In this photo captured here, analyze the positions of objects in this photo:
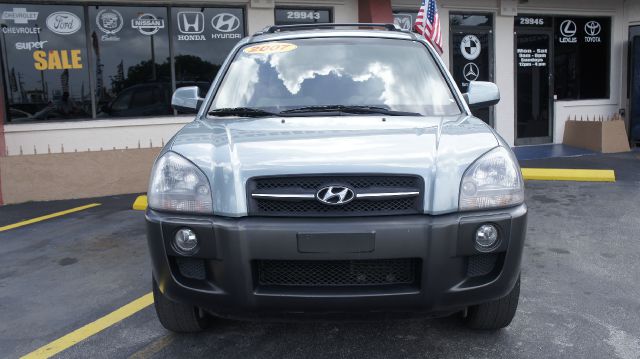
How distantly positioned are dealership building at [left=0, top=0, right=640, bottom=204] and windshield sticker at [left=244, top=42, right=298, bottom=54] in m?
5.04

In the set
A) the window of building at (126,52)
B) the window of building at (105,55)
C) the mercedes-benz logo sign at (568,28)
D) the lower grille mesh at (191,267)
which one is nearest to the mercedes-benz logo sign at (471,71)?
the mercedes-benz logo sign at (568,28)

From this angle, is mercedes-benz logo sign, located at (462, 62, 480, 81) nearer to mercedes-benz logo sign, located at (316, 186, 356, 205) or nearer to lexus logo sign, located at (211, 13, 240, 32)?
lexus logo sign, located at (211, 13, 240, 32)

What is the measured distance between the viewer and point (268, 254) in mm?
2320

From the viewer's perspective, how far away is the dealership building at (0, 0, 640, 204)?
27.0 ft

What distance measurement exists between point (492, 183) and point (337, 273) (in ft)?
2.68

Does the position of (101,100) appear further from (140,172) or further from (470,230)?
(470,230)

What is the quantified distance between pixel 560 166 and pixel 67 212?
25.1 ft

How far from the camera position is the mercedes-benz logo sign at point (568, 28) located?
11820 millimetres

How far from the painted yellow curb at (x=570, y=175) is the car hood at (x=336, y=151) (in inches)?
231

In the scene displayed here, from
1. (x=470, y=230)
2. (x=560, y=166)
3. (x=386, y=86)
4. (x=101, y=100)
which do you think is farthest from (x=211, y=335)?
(x=560, y=166)

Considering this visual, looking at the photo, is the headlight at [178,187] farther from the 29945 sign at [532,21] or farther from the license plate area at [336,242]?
the 29945 sign at [532,21]

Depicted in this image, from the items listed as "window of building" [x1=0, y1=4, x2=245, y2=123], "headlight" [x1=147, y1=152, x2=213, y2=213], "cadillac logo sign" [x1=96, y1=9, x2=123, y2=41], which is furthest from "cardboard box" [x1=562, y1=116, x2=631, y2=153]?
"headlight" [x1=147, y1=152, x2=213, y2=213]

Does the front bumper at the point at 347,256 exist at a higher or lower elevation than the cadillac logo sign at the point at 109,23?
lower

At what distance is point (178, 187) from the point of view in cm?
252
